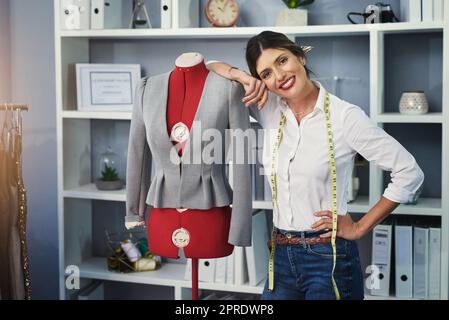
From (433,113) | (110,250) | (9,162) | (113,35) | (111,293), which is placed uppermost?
(113,35)

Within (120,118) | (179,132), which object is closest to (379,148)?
(179,132)

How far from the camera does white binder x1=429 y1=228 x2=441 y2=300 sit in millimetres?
2783

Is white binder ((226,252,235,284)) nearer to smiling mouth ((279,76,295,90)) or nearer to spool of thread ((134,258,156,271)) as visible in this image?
spool of thread ((134,258,156,271))

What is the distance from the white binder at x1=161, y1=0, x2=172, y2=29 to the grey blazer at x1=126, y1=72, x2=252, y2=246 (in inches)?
32.7

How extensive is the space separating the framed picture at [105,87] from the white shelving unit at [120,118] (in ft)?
0.24

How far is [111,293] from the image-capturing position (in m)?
3.54

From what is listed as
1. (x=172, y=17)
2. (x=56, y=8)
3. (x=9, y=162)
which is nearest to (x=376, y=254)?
(x=172, y=17)

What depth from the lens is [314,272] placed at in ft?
6.54

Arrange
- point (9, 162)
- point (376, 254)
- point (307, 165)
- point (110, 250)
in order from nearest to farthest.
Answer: point (307, 165) < point (9, 162) < point (376, 254) < point (110, 250)

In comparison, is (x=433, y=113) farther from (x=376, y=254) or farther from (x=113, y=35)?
(x=113, y=35)

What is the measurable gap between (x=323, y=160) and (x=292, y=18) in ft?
3.51

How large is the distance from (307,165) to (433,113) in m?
1.08

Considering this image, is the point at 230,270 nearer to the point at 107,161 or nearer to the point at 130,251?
the point at 130,251

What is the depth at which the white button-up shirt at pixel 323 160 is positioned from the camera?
201 cm
